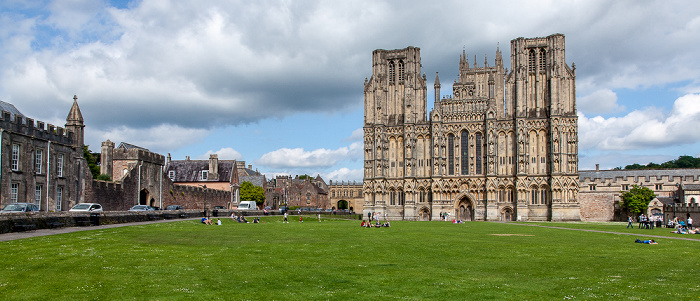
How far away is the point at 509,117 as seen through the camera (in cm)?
8288

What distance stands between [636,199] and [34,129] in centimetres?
7648

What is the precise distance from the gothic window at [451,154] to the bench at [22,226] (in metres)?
63.2

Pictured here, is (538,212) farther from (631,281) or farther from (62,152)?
(631,281)

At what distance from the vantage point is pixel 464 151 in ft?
277

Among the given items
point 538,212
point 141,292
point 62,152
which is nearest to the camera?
point 141,292

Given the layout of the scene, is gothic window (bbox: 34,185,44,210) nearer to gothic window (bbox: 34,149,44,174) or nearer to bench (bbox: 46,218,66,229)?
gothic window (bbox: 34,149,44,174)

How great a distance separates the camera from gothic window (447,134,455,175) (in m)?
84.6

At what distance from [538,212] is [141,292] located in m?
74.1

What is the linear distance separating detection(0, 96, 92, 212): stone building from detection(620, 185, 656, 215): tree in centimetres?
7157

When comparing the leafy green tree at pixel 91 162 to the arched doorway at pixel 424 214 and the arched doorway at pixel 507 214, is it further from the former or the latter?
the arched doorway at pixel 507 214

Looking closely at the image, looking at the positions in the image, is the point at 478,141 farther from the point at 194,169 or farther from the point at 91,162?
the point at 91,162

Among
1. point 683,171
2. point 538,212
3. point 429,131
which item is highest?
point 429,131

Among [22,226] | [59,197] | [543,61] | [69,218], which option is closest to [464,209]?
[543,61]

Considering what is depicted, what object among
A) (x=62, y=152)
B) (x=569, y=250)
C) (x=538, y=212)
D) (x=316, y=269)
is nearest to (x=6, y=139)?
(x=62, y=152)
